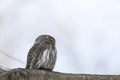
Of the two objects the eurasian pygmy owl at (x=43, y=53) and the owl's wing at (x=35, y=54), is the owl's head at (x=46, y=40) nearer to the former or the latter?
the eurasian pygmy owl at (x=43, y=53)

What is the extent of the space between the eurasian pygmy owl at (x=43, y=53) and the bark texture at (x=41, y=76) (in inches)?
96.9

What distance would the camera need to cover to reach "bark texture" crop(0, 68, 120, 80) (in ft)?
5.05

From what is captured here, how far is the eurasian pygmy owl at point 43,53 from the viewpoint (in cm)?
427

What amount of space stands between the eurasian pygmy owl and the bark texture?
2.46 m

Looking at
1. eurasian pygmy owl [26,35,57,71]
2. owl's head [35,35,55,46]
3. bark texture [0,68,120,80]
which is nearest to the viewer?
bark texture [0,68,120,80]

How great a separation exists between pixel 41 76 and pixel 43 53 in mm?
2865

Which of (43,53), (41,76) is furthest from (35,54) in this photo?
(41,76)

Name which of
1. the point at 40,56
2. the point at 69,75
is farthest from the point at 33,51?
the point at 69,75

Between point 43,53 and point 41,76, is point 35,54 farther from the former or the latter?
point 41,76

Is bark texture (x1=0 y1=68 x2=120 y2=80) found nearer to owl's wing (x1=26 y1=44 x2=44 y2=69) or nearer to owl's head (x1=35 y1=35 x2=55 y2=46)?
owl's wing (x1=26 y1=44 x2=44 y2=69)

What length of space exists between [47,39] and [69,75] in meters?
2.75

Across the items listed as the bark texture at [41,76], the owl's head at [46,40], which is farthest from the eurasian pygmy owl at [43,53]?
the bark texture at [41,76]

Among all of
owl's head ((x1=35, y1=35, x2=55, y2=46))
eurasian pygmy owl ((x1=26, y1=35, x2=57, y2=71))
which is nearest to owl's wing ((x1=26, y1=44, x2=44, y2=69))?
eurasian pygmy owl ((x1=26, y1=35, x2=57, y2=71))

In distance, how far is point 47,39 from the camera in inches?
176
